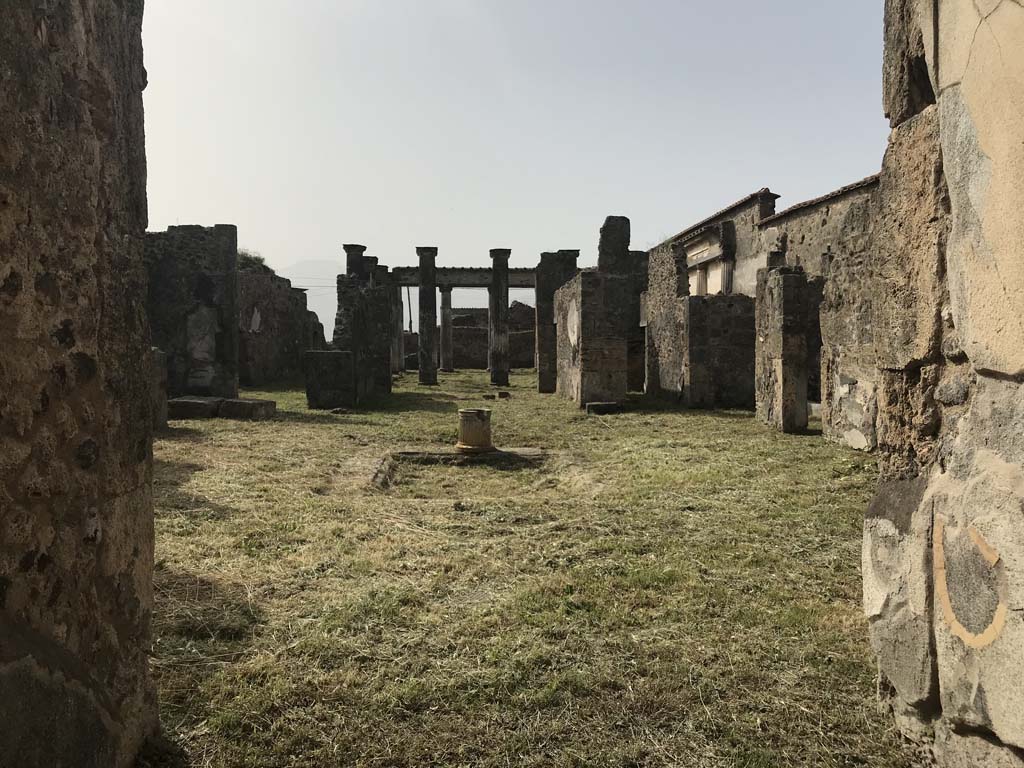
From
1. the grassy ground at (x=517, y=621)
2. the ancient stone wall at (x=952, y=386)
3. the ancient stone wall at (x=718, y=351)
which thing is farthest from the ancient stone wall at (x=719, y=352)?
the ancient stone wall at (x=952, y=386)

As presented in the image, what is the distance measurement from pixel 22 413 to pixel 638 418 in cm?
1048

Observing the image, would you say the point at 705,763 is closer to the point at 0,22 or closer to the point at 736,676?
the point at 736,676

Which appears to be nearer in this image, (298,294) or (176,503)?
(176,503)

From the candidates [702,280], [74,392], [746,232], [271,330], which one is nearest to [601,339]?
[746,232]

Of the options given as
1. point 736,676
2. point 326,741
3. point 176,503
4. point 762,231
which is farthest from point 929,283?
point 762,231

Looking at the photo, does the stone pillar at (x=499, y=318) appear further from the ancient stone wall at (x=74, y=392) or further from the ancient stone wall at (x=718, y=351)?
the ancient stone wall at (x=74, y=392)

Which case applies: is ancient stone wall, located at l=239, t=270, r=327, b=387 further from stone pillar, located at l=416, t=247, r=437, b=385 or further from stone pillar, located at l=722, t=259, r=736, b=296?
→ stone pillar, located at l=722, t=259, r=736, b=296

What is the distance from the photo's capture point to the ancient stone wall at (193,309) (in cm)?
1294

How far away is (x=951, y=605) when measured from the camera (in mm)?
1932

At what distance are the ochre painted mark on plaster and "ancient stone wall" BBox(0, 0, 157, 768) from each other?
7.43 feet

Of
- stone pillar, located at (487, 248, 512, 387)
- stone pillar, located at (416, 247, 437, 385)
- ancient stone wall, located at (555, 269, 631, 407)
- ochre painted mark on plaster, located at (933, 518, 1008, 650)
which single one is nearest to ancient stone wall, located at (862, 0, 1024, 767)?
ochre painted mark on plaster, located at (933, 518, 1008, 650)

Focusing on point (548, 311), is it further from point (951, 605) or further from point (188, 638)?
point (951, 605)

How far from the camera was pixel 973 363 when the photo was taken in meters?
1.90

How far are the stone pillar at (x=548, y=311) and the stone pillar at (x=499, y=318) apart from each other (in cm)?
290
